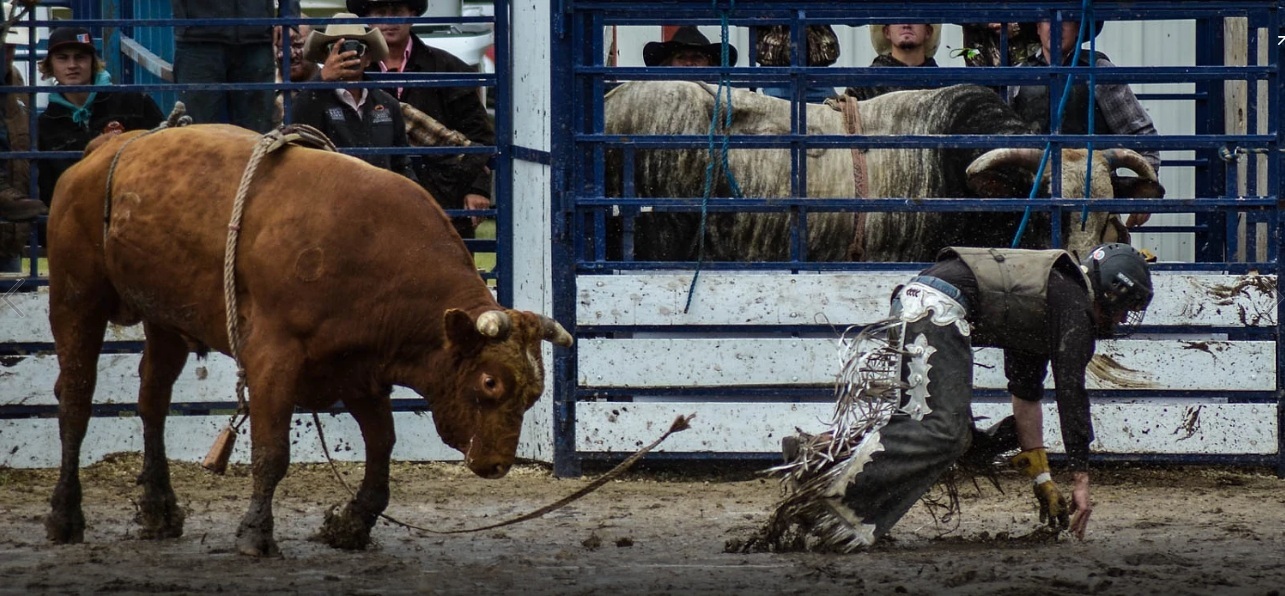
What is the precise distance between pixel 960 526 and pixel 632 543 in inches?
52.6

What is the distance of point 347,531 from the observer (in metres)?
6.38

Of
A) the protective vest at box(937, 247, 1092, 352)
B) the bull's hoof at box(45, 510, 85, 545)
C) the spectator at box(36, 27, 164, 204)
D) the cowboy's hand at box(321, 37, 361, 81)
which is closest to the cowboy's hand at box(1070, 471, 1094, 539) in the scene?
the protective vest at box(937, 247, 1092, 352)

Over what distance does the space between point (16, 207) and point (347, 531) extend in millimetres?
2645

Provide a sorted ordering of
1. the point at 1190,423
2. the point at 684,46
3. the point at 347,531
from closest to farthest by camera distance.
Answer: the point at 347,531 < the point at 1190,423 < the point at 684,46

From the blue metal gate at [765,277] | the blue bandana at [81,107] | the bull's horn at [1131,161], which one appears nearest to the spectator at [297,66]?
the blue bandana at [81,107]

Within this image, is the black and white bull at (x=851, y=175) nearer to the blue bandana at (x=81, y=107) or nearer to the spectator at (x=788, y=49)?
the spectator at (x=788, y=49)

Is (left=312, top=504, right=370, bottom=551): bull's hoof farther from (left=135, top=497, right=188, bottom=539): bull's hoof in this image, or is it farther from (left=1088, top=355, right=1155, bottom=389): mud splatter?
(left=1088, top=355, right=1155, bottom=389): mud splatter

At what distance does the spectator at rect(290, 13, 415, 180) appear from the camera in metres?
8.52

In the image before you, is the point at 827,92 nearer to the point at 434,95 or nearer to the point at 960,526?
the point at 434,95

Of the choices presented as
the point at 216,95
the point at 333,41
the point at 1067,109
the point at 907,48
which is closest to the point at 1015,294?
the point at 1067,109

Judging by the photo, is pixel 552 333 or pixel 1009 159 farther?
pixel 1009 159

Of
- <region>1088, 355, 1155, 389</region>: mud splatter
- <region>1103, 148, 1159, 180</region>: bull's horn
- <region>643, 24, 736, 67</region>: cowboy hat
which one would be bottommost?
<region>1088, 355, 1155, 389</region>: mud splatter

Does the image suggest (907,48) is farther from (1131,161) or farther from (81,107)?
(81,107)

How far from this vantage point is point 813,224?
360 inches
